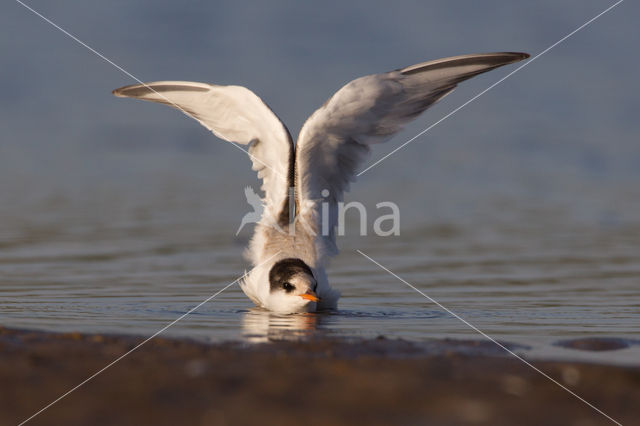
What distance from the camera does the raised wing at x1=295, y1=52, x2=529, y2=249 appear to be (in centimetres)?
674

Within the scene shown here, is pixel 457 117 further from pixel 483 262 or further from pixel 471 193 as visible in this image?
pixel 483 262

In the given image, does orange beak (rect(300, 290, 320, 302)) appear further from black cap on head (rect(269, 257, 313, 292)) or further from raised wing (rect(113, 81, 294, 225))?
Result: raised wing (rect(113, 81, 294, 225))

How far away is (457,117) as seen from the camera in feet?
60.6

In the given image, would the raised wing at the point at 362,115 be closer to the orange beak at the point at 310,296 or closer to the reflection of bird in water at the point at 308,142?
the reflection of bird in water at the point at 308,142

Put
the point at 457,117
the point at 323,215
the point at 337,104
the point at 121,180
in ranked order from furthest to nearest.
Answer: the point at 457,117
the point at 121,180
the point at 323,215
the point at 337,104

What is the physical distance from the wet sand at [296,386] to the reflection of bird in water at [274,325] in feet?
1.84

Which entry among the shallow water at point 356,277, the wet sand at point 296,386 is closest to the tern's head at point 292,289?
the shallow water at point 356,277

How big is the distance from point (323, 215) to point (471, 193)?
22.8 feet

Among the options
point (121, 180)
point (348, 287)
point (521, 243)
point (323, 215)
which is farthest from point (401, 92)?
point (121, 180)

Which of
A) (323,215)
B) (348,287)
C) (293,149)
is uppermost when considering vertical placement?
(293,149)

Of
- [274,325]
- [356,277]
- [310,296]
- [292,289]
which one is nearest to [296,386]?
[274,325]

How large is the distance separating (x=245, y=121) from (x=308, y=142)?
0.61 m

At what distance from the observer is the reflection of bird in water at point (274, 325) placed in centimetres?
509

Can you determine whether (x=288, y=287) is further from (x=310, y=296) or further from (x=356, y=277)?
(x=356, y=277)
